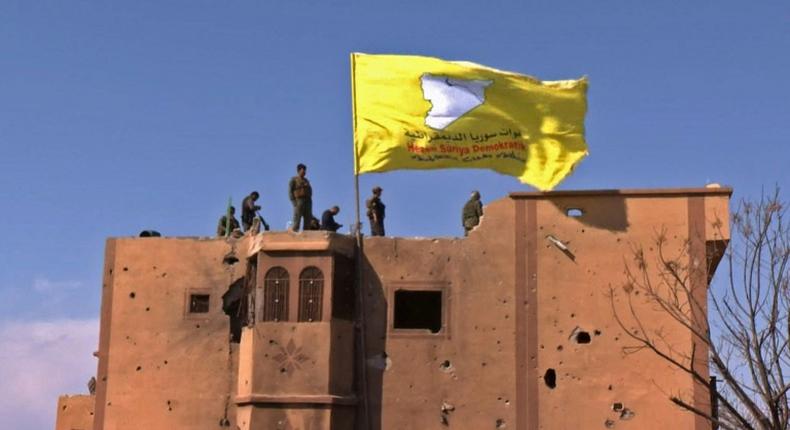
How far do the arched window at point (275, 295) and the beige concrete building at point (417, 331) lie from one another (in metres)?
0.02

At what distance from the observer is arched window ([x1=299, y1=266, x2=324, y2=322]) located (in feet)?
78.4

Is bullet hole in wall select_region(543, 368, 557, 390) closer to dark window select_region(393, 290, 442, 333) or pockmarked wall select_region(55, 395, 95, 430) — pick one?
dark window select_region(393, 290, 442, 333)

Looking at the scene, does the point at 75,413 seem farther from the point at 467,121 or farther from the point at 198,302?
the point at 467,121

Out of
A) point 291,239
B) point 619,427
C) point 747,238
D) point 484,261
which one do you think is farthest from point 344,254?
point 747,238

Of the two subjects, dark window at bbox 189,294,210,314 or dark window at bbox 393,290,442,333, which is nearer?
dark window at bbox 393,290,442,333

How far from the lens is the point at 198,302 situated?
81.3ft

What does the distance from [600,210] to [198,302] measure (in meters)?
8.03

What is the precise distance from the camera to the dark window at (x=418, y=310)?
80.6ft

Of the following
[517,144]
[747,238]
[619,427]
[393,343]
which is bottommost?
[619,427]

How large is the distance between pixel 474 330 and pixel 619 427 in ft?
10.6

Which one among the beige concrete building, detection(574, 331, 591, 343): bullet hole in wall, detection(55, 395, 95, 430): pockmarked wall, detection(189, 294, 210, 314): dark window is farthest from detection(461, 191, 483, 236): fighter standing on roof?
detection(55, 395, 95, 430): pockmarked wall

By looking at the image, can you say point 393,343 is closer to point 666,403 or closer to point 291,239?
point 291,239

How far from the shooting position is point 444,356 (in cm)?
2398

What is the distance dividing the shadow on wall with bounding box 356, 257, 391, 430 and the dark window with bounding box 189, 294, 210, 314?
3.13m
